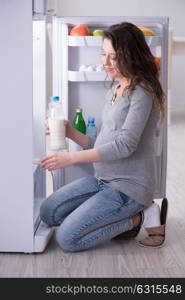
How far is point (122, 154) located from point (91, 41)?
2.28ft

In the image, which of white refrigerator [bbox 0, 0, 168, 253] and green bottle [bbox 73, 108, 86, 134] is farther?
green bottle [bbox 73, 108, 86, 134]

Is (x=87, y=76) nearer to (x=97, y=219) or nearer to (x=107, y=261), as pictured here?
(x=97, y=219)

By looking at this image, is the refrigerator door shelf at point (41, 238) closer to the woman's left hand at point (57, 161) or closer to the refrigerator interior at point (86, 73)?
the woman's left hand at point (57, 161)

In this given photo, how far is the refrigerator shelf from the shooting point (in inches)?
96.5

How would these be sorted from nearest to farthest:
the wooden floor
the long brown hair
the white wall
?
the wooden floor < the long brown hair < the white wall

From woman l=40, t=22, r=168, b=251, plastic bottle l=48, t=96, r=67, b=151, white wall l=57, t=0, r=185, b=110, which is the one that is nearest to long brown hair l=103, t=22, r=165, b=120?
woman l=40, t=22, r=168, b=251

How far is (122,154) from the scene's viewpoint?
1968 mm

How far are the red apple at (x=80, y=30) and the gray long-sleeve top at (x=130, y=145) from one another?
1.63 ft

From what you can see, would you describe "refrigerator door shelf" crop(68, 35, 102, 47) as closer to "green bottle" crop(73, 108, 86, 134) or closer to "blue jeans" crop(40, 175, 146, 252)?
"green bottle" crop(73, 108, 86, 134)

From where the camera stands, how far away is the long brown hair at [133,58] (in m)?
1.98

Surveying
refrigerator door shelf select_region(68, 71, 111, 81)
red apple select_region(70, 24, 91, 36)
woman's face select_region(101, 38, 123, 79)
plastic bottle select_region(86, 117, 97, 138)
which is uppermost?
red apple select_region(70, 24, 91, 36)

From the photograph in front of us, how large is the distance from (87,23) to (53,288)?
48.6 inches

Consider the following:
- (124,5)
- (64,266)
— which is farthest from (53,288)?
(124,5)

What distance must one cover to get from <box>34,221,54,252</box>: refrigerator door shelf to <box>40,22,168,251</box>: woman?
52 mm
